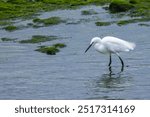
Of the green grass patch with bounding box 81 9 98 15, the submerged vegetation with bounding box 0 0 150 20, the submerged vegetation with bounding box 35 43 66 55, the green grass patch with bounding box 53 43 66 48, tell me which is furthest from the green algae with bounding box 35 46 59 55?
the green grass patch with bounding box 81 9 98 15

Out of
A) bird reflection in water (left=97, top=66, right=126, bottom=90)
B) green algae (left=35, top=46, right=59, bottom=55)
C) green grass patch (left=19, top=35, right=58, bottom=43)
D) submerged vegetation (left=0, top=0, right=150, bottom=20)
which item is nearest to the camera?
bird reflection in water (left=97, top=66, right=126, bottom=90)

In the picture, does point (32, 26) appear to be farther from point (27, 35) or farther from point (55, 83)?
point (55, 83)

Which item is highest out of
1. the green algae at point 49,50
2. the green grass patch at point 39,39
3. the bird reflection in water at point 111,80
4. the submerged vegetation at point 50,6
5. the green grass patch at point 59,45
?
the bird reflection in water at point 111,80

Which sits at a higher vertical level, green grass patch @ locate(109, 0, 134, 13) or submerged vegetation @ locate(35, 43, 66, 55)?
submerged vegetation @ locate(35, 43, 66, 55)

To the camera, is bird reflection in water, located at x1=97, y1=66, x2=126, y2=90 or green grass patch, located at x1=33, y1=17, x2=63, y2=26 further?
green grass patch, located at x1=33, y1=17, x2=63, y2=26

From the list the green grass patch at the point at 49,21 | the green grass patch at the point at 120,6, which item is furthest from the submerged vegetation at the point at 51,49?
the green grass patch at the point at 120,6

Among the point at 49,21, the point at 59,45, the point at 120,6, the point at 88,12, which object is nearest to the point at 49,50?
the point at 59,45

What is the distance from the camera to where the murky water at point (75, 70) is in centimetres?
2167

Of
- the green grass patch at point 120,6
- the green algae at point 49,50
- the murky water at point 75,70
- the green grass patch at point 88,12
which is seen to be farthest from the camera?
the green grass patch at point 88,12

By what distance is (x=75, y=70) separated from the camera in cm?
2556

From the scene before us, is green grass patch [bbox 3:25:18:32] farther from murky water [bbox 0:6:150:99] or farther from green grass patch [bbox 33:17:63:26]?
green grass patch [bbox 33:17:63:26]

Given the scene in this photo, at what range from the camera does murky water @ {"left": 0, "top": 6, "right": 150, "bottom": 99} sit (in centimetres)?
2167

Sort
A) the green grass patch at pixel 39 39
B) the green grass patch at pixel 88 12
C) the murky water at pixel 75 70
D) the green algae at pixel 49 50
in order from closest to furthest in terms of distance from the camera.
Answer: the murky water at pixel 75 70 → the green algae at pixel 49 50 → the green grass patch at pixel 39 39 → the green grass patch at pixel 88 12

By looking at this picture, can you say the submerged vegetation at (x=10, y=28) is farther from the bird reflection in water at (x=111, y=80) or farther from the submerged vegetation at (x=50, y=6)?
the bird reflection in water at (x=111, y=80)
